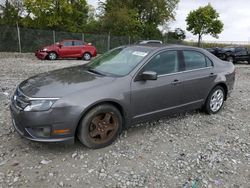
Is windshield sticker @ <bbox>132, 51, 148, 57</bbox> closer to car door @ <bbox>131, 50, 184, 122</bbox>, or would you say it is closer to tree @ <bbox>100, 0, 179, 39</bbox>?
car door @ <bbox>131, 50, 184, 122</bbox>

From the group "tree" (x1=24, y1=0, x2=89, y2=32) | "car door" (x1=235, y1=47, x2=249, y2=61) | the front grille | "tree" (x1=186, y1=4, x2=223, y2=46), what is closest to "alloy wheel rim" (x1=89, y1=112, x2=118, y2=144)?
the front grille

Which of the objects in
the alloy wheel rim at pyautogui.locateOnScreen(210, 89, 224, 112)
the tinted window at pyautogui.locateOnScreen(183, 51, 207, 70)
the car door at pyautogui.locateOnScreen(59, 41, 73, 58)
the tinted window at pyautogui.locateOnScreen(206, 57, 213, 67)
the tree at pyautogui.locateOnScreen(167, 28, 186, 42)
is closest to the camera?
the tinted window at pyautogui.locateOnScreen(183, 51, 207, 70)

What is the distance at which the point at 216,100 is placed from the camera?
5.00 metres

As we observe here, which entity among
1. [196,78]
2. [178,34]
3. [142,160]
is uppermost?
[178,34]

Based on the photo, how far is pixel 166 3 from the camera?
29344 mm

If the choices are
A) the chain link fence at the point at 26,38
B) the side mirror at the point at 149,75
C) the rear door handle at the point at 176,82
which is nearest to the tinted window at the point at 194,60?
the rear door handle at the point at 176,82

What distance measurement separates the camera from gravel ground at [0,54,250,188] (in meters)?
2.80

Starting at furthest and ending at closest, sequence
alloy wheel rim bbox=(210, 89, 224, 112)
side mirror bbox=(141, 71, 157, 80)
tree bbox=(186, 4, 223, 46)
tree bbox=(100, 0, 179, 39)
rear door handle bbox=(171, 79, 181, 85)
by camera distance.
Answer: tree bbox=(186, 4, 223, 46), tree bbox=(100, 0, 179, 39), alloy wheel rim bbox=(210, 89, 224, 112), rear door handle bbox=(171, 79, 181, 85), side mirror bbox=(141, 71, 157, 80)

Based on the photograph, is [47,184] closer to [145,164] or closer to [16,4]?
[145,164]

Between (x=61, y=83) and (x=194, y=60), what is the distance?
101 inches

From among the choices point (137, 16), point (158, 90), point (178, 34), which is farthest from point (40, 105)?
point (178, 34)

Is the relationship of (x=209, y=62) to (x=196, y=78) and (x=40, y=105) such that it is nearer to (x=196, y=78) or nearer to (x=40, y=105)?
(x=196, y=78)

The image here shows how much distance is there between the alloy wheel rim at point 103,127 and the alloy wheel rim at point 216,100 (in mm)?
2418

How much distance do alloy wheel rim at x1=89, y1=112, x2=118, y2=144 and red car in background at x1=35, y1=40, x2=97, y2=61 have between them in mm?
12507
